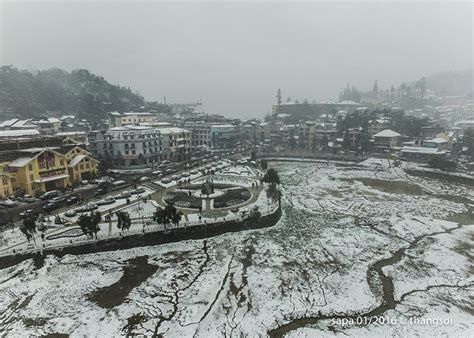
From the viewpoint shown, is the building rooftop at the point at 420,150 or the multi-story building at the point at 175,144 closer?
the building rooftop at the point at 420,150

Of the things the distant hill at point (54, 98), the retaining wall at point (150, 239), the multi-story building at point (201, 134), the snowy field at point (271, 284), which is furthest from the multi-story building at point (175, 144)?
the snowy field at point (271, 284)

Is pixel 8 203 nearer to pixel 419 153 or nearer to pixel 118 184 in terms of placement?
pixel 118 184

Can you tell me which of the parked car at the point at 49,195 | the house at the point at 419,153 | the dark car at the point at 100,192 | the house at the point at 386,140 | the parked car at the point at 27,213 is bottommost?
the house at the point at 419,153

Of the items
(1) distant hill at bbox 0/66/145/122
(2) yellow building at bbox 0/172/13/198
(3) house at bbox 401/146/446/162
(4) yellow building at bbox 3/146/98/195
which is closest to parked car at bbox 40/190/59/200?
(4) yellow building at bbox 3/146/98/195

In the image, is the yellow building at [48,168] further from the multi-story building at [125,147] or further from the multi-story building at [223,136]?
the multi-story building at [223,136]

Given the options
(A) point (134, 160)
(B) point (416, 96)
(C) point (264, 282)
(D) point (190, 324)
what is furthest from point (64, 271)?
(B) point (416, 96)

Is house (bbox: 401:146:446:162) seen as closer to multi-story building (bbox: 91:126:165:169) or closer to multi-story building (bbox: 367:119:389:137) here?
multi-story building (bbox: 367:119:389:137)

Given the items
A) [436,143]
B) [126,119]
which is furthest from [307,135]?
[126,119]
